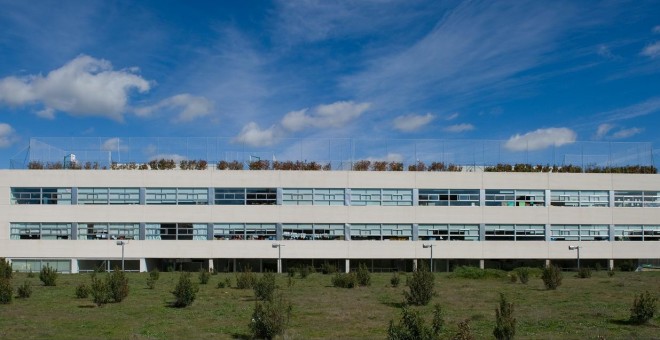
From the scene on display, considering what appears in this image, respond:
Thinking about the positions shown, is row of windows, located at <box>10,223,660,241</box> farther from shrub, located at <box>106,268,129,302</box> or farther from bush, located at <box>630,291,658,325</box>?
bush, located at <box>630,291,658,325</box>

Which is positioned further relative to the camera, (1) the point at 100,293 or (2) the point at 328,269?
(2) the point at 328,269

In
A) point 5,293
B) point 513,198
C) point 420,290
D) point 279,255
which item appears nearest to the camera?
point 5,293

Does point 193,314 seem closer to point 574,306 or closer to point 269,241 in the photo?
point 574,306

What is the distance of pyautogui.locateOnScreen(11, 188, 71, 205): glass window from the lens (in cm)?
4947

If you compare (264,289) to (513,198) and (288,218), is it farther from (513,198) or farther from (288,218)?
(513,198)

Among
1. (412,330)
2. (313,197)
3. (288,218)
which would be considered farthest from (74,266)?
(412,330)

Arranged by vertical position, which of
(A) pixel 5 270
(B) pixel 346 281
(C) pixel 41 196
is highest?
(C) pixel 41 196

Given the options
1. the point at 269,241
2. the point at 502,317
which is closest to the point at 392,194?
the point at 269,241

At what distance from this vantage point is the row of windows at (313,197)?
1949 inches

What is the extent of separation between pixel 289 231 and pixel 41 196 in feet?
65.5

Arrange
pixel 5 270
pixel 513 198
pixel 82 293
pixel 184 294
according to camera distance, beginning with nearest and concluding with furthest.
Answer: pixel 184 294
pixel 82 293
pixel 5 270
pixel 513 198

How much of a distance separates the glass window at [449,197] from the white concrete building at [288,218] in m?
0.08

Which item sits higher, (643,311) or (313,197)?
(313,197)

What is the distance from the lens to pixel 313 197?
50031mm
